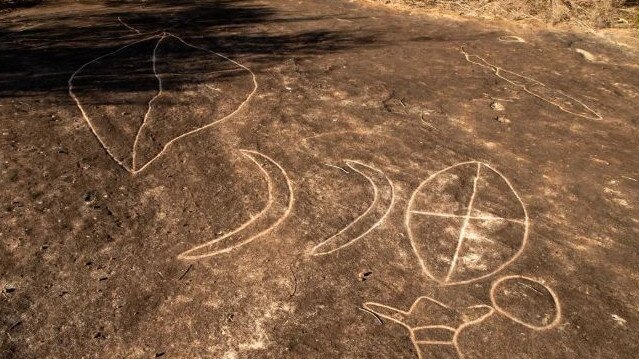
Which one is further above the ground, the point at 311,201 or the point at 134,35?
the point at 134,35

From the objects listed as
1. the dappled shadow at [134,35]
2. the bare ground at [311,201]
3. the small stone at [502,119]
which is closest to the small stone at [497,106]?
the bare ground at [311,201]

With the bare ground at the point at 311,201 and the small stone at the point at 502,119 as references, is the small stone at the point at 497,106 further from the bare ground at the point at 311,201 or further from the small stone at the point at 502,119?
the small stone at the point at 502,119

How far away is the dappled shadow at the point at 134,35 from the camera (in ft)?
19.0

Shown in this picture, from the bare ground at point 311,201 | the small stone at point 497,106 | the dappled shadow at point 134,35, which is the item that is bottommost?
the bare ground at point 311,201

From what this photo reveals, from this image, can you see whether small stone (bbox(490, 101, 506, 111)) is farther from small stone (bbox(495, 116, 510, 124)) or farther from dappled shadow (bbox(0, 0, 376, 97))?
dappled shadow (bbox(0, 0, 376, 97))

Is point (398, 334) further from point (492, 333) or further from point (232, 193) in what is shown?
point (232, 193)

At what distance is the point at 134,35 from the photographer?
704 cm

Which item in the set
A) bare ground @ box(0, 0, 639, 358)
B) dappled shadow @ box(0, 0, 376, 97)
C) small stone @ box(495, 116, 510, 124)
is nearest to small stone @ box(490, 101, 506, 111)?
bare ground @ box(0, 0, 639, 358)

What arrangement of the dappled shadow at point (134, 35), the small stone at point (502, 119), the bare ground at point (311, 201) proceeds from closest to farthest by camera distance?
the bare ground at point (311, 201)
the small stone at point (502, 119)
the dappled shadow at point (134, 35)

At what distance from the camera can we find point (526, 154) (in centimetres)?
471

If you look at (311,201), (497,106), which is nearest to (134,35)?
(311,201)

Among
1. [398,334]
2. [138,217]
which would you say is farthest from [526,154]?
[138,217]

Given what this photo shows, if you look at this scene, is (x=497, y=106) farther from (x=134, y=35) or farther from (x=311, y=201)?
(x=134, y=35)

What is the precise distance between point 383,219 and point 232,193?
3.86ft
